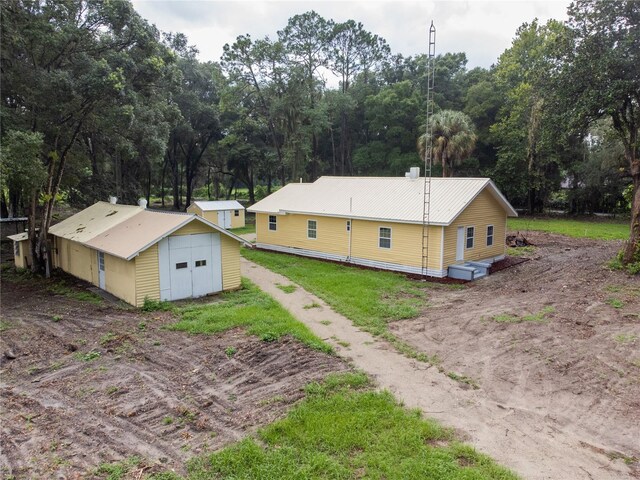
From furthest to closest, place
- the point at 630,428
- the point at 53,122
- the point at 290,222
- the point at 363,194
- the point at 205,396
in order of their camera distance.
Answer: the point at 290,222 < the point at 363,194 < the point at 53,122 < the point at 205,396 < the point at 630,428

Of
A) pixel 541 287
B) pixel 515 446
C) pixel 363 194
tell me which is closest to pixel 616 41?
pixel 541 287

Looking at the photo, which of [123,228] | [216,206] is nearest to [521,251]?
[123,228]

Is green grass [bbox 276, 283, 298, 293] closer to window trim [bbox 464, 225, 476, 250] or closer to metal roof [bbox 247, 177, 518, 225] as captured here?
metal roof [bbox 247, 177, 518, 225]

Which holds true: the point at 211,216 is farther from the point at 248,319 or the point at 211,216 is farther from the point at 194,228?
the point at 248,319

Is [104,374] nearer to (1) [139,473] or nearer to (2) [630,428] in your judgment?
(1) [139,473]

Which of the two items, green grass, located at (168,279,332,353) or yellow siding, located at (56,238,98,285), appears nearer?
green grass, located at (168,279,332,353)

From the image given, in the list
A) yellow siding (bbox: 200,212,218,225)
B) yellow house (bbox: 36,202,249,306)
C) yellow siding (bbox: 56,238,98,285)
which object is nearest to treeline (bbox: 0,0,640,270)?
yellow siding (bbox: 56,238,98,285)
